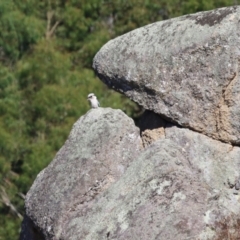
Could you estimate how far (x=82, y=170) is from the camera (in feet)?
34.9

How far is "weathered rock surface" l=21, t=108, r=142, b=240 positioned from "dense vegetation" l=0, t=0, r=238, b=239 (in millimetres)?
13767

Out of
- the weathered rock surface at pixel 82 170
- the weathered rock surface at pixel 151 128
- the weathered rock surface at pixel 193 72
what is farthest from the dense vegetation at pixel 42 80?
the weathered rock surface at pixel 193 72

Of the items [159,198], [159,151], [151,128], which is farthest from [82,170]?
[159,198]

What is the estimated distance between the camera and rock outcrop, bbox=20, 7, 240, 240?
948 cm

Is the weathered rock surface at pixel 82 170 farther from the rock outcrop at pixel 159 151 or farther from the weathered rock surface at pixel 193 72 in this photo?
the weathered rock surface at pixel 193 72

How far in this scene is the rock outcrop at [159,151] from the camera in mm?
9484

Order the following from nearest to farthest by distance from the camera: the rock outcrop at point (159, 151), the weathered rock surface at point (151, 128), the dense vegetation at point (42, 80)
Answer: the rock outcrop at point (159, 151) < the weathered rock surface at point (151, 128) < the dense vegetation at point (42, 80)

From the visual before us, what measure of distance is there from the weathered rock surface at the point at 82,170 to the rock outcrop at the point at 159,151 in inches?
0.4

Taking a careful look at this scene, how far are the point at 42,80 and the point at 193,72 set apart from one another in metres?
16.4

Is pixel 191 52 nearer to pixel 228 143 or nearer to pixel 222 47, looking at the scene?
pixel 222 47

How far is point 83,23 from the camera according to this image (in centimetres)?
2970

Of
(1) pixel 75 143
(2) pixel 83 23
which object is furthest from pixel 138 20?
(1) pixel 75 143

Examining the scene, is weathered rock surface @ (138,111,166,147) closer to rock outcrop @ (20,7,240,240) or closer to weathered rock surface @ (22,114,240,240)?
rock outcrop @ (20,7,240,240)

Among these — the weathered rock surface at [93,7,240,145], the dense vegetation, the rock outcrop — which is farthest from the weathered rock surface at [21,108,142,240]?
the dense vegetation
